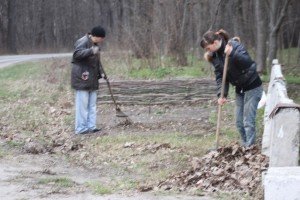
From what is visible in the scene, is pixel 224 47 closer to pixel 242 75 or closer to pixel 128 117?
pixel 242 75

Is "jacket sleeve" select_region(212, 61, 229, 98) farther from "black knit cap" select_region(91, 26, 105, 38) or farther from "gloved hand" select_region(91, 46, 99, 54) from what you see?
"black knit cap" select_region(91, 26, 105, 38)

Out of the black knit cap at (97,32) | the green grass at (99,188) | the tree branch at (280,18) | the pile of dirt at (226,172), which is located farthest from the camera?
the tree branch at (280,18)

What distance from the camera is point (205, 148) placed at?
9281 millimetres

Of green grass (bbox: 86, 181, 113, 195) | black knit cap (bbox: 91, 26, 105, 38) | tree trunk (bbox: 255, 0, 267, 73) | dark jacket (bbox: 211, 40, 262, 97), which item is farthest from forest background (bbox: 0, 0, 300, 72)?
green grass (bbox: 86, 181, 113, 195)

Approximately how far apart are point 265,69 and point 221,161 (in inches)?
429

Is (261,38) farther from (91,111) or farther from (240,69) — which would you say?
(240,69)

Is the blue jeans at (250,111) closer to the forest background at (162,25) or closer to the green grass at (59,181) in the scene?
the green grass at (59,181)

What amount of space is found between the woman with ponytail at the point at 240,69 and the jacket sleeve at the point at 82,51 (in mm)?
3065

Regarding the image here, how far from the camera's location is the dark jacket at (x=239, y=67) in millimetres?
8312

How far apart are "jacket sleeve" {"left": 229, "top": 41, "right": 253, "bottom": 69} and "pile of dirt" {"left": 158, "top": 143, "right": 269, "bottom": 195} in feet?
3.86

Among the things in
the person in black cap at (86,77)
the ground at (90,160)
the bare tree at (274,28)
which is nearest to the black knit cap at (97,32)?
the person in black cap at (86,77)

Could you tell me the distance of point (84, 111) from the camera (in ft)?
→ 37.2

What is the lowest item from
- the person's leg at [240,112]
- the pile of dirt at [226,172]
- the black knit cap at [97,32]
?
the pile of dirt at [226,172]

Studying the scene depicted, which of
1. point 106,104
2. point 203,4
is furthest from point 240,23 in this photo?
point 106,104
